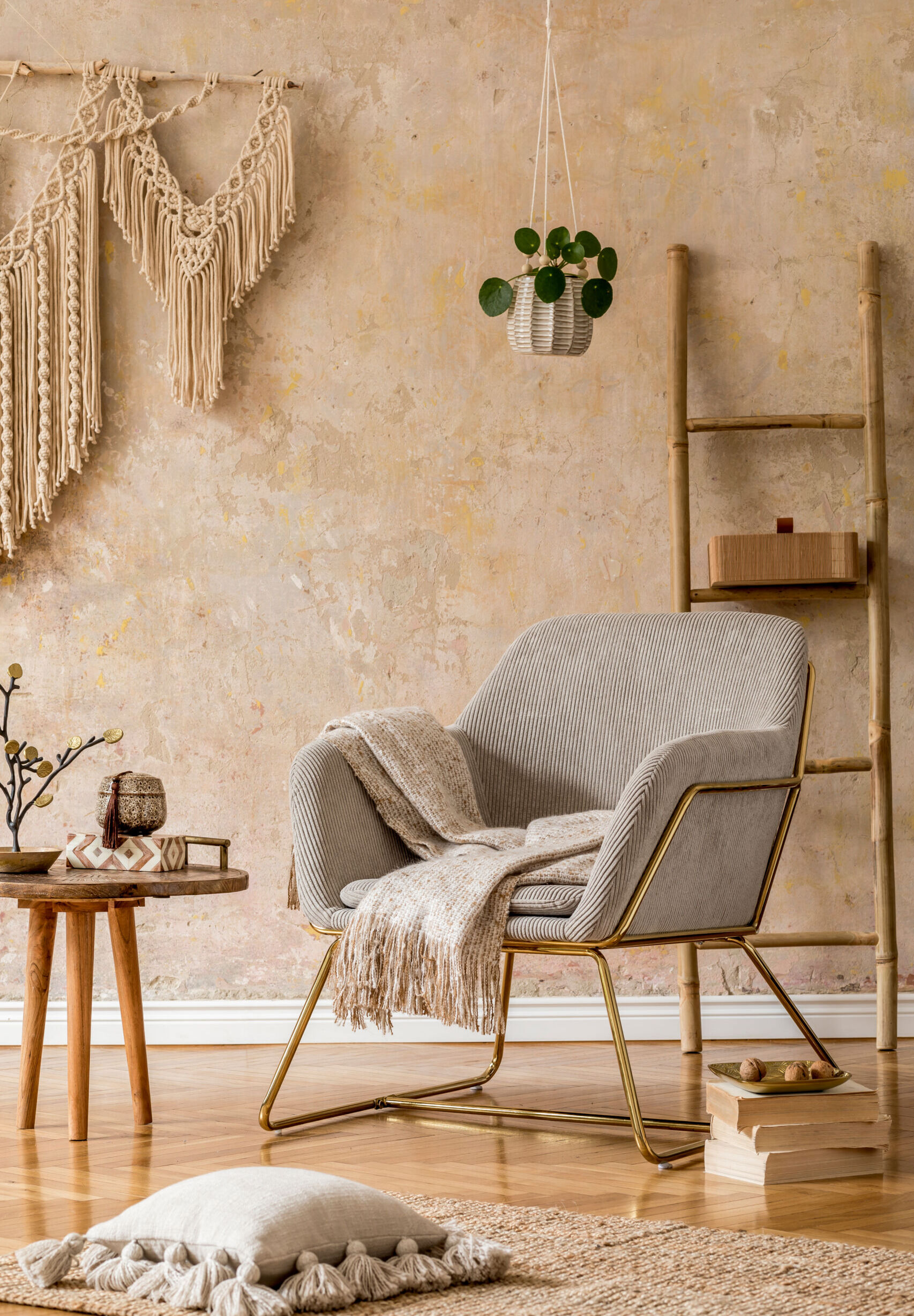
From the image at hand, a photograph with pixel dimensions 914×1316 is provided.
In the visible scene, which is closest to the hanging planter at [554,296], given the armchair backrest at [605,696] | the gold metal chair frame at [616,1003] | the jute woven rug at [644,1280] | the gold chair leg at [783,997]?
the armchair backrest at [605,696]

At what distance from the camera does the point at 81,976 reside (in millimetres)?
2576

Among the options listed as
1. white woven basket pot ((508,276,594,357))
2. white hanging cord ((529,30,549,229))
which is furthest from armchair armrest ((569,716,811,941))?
white hanging cord ((529,30,549,229))

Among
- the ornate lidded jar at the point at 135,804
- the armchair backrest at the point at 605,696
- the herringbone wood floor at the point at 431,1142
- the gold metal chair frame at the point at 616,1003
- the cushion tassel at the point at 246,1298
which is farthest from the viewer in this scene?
the armchair backrest at the point at 605,696

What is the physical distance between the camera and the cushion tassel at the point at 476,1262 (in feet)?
5.40

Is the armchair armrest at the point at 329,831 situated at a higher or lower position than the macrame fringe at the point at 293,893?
higher

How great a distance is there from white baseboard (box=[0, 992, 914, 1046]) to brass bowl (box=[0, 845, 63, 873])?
1.00 metres

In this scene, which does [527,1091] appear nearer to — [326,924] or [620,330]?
[326,924]

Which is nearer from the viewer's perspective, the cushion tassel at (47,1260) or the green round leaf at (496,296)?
the cushion tassel at (47,1260)

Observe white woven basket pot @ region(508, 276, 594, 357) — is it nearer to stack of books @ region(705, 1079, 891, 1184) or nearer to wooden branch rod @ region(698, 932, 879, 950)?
wooden branch rod @ region(698, 932, 879, 950)

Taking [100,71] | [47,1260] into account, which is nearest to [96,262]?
[100,71]

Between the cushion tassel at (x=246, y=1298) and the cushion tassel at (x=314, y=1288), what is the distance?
0.6 inches

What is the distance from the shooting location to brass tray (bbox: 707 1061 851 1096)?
218 centimetres

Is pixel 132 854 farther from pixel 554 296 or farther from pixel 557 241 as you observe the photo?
pixel 557 241

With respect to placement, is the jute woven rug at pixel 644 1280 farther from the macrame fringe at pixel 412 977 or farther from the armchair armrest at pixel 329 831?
the armchair armrest at pixel 329 831
